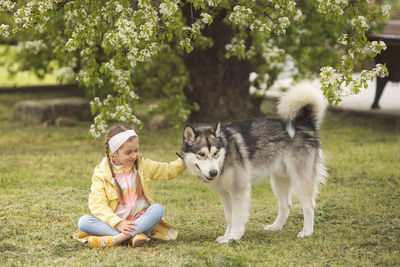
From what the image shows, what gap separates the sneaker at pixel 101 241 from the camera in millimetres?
4359

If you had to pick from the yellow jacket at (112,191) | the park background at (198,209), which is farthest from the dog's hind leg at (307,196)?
the yellow jacket at (112,191)

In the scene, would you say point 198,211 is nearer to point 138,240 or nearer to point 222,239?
point 222,239

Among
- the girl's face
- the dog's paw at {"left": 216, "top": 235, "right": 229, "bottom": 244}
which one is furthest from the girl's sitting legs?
the dog's paw at {"left": 216, "top": 235, "right": 229, "bottom": 244}

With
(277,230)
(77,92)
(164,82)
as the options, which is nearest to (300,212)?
(277,230)

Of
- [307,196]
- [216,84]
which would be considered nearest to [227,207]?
[307,196]

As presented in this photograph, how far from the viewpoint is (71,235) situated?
4.81 metres

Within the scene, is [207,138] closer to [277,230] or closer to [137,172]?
A: [137,172]

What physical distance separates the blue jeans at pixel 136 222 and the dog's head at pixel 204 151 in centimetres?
46

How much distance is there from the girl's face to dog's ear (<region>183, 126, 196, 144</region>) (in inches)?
15.2

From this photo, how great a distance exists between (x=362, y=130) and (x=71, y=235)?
6827 mm

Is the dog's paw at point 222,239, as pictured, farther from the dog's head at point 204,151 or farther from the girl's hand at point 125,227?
the girl's hand at point 125,227

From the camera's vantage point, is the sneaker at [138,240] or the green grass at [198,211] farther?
the sneaker at [138,240]

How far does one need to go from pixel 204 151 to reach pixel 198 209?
182 centimetres

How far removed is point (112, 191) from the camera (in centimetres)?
445
